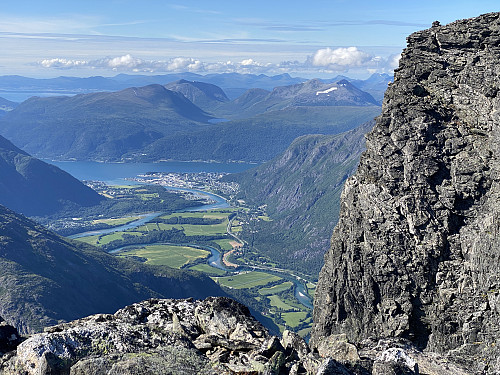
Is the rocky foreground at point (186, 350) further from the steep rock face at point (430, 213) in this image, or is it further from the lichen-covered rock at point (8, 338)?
the steep rock face at point (430, 213)

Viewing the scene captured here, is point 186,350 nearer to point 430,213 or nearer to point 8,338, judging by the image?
point 8,338

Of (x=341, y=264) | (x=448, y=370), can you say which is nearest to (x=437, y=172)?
(x=341, y=264)

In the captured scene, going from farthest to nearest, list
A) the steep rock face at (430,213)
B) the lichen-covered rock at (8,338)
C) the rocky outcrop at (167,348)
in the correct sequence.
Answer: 1. the steep rock face at (430,213)
2. the lichen-covered rock at (8,338)
3. the rocky outcrop at (167,348)

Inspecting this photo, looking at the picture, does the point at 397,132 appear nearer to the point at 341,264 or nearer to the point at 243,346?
the point at 341,264

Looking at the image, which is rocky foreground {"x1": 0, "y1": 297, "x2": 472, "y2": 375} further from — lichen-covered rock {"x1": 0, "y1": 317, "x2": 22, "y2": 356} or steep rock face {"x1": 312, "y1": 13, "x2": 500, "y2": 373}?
steep rock face {"x1": 312, "y1": 13, "x2": 500, "y2": 373}

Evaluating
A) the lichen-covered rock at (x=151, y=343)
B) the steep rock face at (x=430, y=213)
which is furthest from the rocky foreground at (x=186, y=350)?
the steep rock face at (x=430, y=213)

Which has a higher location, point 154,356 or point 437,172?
point 437,172
